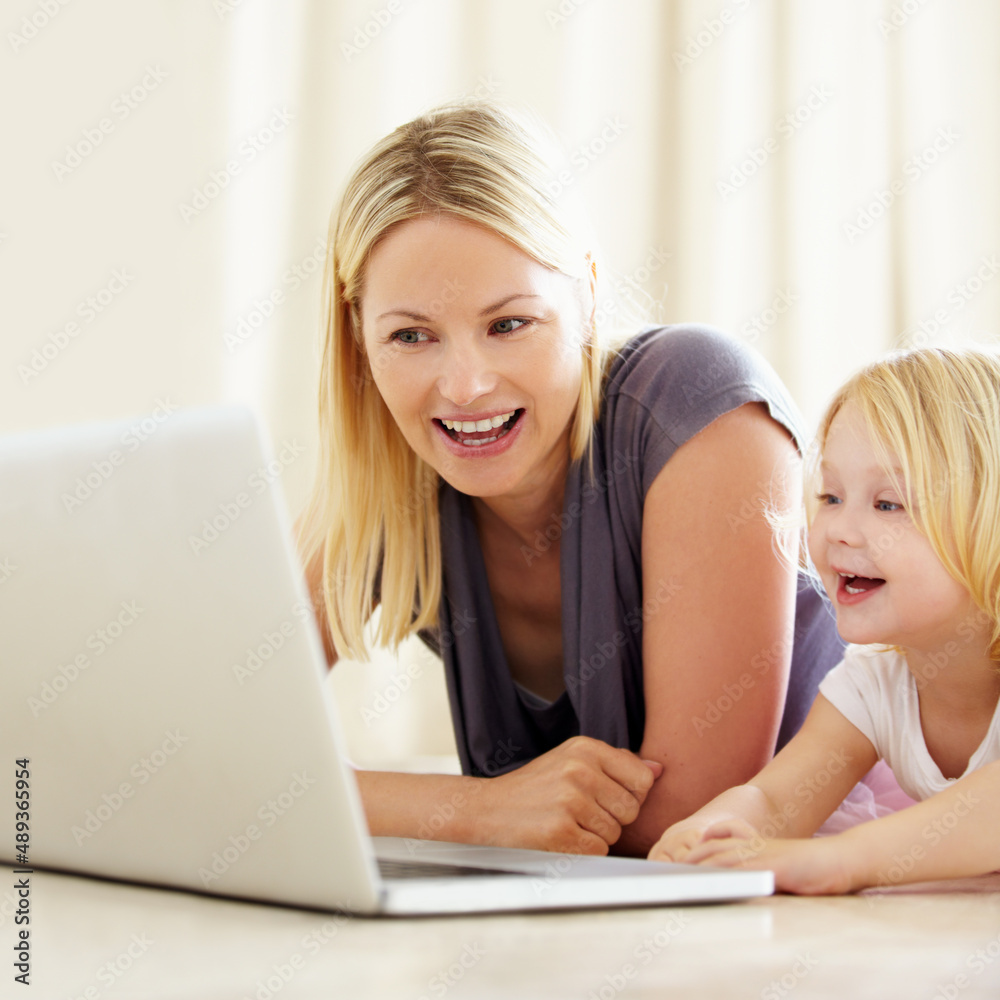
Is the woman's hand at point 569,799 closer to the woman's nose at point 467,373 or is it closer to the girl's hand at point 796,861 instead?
the girl's hand at point 796,861

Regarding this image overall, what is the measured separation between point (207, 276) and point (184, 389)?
275 millimetres

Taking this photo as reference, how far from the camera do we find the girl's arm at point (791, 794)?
2.69 feet

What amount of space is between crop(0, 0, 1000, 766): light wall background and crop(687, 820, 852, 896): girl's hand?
1651mm

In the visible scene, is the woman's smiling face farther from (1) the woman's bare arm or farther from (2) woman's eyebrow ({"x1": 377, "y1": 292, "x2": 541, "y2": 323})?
(1) the woman's bare arm

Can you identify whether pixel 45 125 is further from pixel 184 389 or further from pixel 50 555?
pixel 50 555

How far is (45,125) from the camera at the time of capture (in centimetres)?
238

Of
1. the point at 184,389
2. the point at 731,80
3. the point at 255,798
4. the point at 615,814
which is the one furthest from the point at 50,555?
the point at 731,80

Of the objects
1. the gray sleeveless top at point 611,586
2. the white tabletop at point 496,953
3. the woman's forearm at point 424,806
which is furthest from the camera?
the gray sleeveless top at point 611,586

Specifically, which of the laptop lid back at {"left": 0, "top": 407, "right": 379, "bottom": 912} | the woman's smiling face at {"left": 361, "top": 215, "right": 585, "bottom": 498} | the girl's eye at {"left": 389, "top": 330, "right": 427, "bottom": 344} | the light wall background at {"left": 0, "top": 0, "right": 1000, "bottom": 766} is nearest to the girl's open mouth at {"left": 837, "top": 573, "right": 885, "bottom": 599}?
the woman's smiling face at {"left": 361, "top": 215, "right": 585, "bottom": 498}

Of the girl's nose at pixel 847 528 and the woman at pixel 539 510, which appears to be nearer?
the girl's nose at pixel 847 528

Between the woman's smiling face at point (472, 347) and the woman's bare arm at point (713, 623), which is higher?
the woman's smiling face at point (472, 347)

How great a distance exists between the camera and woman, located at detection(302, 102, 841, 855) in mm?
1041

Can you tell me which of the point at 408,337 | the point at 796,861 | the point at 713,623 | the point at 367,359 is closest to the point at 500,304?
the point at 408,337

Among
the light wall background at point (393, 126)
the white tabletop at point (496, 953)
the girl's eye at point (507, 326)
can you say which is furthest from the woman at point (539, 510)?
Answer: the light wall background at point (393, 126)
